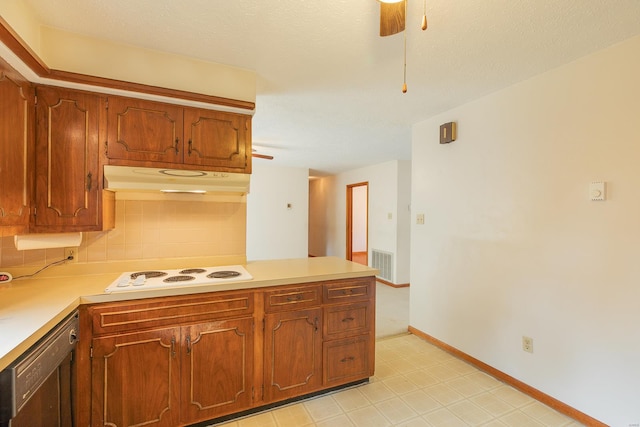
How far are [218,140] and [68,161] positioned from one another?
872 millimetres

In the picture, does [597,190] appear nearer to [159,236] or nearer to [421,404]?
[421,404]

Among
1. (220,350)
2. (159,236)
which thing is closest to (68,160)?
(159,236)

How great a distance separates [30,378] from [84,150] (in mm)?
1269

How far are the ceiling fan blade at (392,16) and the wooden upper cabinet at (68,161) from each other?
67.6 inches

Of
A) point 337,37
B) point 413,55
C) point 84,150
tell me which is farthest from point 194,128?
point 413,55

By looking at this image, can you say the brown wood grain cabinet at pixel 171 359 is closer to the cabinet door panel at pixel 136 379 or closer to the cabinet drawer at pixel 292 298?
the cabinet door panel at pixel 136 379

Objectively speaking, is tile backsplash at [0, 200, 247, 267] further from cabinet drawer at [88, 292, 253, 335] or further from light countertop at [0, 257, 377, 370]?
cabinet drawer at [88, 292, 253, 335]

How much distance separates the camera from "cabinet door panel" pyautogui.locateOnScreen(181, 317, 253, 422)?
171 centimetres

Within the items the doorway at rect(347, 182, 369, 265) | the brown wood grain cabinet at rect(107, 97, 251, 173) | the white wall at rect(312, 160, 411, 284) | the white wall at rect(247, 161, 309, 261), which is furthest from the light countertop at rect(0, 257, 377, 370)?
the doorway at rect(347, 182, 369, 265)

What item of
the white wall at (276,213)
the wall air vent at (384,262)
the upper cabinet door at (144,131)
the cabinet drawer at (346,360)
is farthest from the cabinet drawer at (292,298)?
the white wall at (276,213)

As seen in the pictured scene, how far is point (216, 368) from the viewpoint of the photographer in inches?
70.0

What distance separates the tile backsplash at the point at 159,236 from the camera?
75.8 inches

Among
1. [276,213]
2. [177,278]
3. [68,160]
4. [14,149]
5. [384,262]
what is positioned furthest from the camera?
[276,213]

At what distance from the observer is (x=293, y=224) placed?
244 inches
